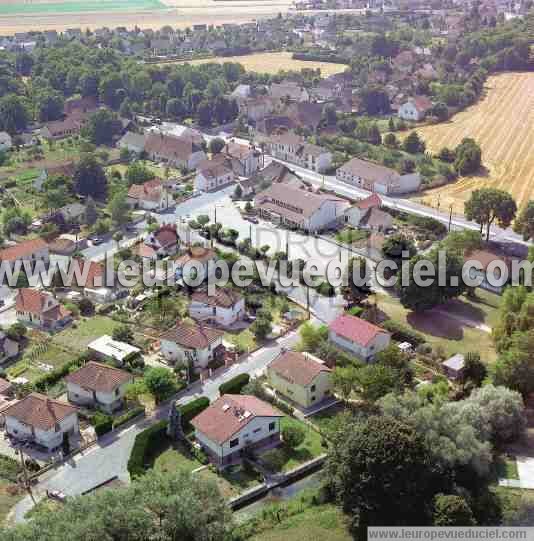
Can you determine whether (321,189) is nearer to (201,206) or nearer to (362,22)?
(201,206)

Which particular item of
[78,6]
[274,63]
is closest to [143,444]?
[274,63]

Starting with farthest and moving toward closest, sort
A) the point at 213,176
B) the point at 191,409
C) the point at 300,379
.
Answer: the point at 213,176
the point at 300,379
the point at 191,409

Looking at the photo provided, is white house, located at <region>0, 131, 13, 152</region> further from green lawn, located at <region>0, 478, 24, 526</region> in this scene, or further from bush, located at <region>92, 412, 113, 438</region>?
green lawn, located at <region>0, 478, 24, 526</region>

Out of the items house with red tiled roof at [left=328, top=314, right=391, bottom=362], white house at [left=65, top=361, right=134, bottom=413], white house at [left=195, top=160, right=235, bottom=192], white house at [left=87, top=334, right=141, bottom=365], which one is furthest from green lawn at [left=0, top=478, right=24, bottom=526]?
white house at [left=195, top=160, right=235, bottom=192]

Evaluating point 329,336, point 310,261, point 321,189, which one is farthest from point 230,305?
point 321,189

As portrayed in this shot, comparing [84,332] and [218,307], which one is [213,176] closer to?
[218,307]

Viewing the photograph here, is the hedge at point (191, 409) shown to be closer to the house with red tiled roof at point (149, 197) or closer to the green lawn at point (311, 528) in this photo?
the green lawn at point (311, 528)
